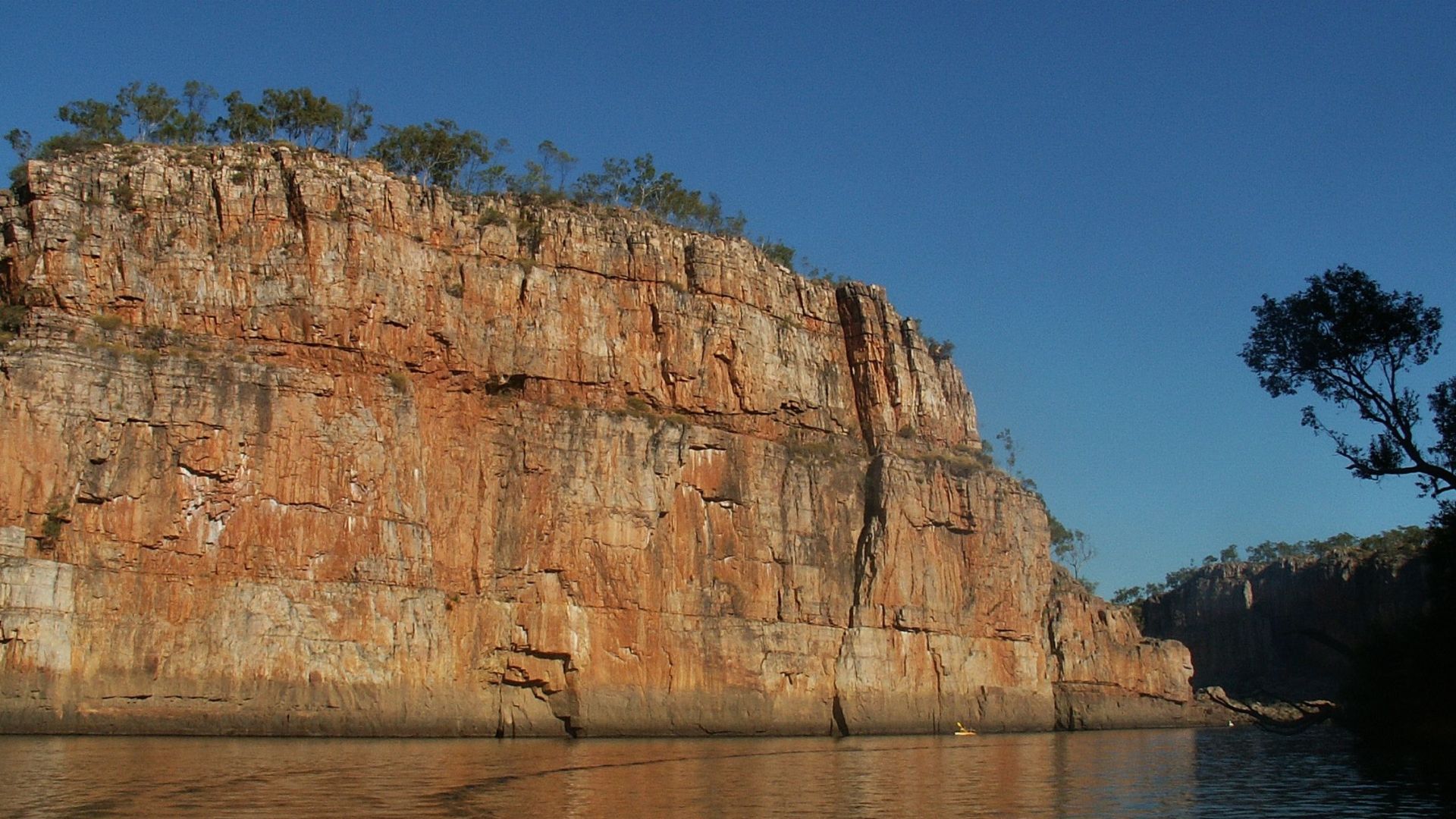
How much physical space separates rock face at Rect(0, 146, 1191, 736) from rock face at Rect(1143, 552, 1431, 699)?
41.1m

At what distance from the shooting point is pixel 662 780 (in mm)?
31750

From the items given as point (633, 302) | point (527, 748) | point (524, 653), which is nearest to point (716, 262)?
point (633, 302)

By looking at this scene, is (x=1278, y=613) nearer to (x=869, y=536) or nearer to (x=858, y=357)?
(x=858, y=357)

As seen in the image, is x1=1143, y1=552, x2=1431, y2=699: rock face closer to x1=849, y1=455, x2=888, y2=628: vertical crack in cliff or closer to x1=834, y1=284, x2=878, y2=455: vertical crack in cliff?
x1=834, y1=284, x2=878, y2=455: vertical crack in cliff

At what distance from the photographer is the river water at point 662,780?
24328mm

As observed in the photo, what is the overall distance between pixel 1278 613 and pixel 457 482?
77.5 metres

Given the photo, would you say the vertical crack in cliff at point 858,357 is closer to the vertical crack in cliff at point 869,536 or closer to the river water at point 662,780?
the vertical crack in cliff at point 869,536

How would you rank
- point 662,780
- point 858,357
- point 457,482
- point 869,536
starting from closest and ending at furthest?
1. point 662,780
2. point 457,482
3. point 869,536
4. point 858,357

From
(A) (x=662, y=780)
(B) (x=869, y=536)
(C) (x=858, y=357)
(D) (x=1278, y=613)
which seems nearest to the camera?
(A) (x=662, y=780)

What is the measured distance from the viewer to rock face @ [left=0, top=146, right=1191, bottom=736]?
44.2m

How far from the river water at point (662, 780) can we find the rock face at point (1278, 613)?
190 ft

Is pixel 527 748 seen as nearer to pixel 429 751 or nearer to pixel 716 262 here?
pixel 429 751

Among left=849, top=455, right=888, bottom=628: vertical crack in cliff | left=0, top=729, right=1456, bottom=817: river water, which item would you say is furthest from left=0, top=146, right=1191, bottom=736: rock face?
left=0, top=729, right=1456, bottom=817: river water

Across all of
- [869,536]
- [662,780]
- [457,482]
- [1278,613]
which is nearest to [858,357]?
[869,536]
